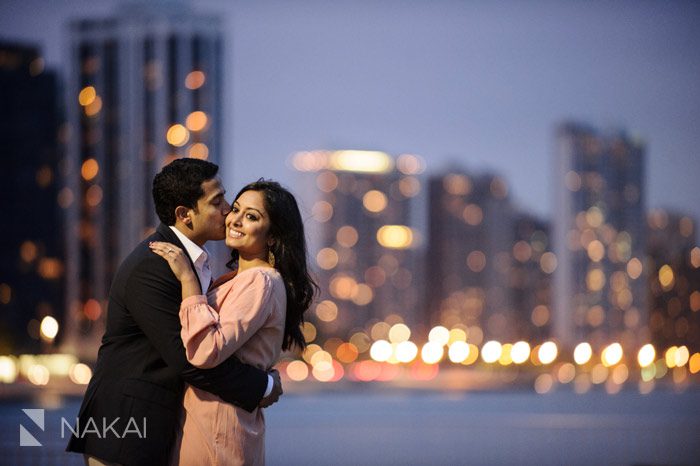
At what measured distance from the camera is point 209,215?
3.46 m

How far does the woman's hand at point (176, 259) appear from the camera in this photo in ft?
10.9

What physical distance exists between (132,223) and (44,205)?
25.4 ft

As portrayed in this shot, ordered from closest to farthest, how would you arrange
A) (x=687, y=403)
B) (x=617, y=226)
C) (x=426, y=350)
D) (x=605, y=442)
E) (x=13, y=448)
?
(x=13, y=448) → (x=605, y=442) → (x=687, y=403) → (x=426, y=350) → (x=617, y=226)

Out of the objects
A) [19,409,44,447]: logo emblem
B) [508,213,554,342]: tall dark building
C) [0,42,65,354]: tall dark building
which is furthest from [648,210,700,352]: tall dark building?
[19,409,44,447]: logo emblem

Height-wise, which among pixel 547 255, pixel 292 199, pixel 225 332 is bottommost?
pixel 547 255

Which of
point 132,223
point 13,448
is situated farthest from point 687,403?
point 132,223

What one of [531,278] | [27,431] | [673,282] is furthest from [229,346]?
[531,278]

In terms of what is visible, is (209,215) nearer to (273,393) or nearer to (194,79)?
(273,393)

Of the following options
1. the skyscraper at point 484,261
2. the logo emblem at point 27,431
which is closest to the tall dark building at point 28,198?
the logo emblem at point 27,431

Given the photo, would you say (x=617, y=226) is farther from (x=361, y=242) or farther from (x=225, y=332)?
(x=225, y=332)

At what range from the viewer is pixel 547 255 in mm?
134625

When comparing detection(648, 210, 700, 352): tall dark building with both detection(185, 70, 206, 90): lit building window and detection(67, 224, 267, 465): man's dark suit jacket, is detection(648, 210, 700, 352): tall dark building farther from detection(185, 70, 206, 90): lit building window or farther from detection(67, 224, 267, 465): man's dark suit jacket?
detection(67, 224, 267, 465): man's dark suit jacket

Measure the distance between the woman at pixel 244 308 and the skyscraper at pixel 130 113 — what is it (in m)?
62.7

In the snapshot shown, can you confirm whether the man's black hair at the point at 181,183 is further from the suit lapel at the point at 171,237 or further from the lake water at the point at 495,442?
the lake water at the point at 495,442
